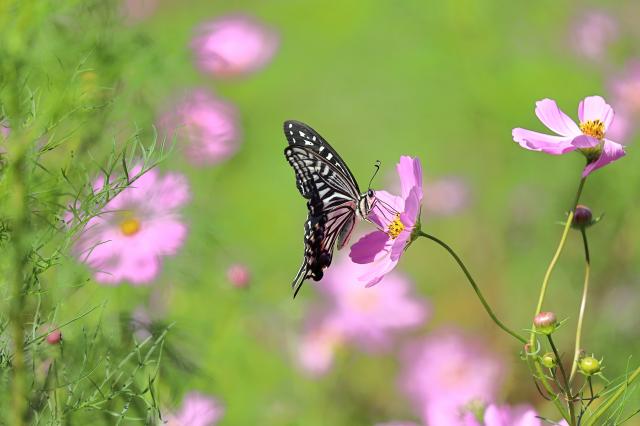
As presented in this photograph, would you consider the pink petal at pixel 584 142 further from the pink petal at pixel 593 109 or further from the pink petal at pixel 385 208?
the pink petal at pixel 385 208

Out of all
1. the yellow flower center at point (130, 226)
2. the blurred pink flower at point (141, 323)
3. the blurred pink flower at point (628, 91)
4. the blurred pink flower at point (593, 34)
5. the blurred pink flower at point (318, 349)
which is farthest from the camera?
the blurred pink flower at point (593, 34)

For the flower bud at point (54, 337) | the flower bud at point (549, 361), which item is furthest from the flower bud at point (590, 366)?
the flower bud at point (54, 337)

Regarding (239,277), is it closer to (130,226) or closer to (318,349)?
(130,226)

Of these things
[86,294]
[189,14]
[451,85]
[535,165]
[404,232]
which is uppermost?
[404,232]

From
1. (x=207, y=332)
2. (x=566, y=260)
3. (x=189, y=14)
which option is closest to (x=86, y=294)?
(x=207, y=332)

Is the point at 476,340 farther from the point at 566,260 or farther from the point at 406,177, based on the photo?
the point at 406,177
